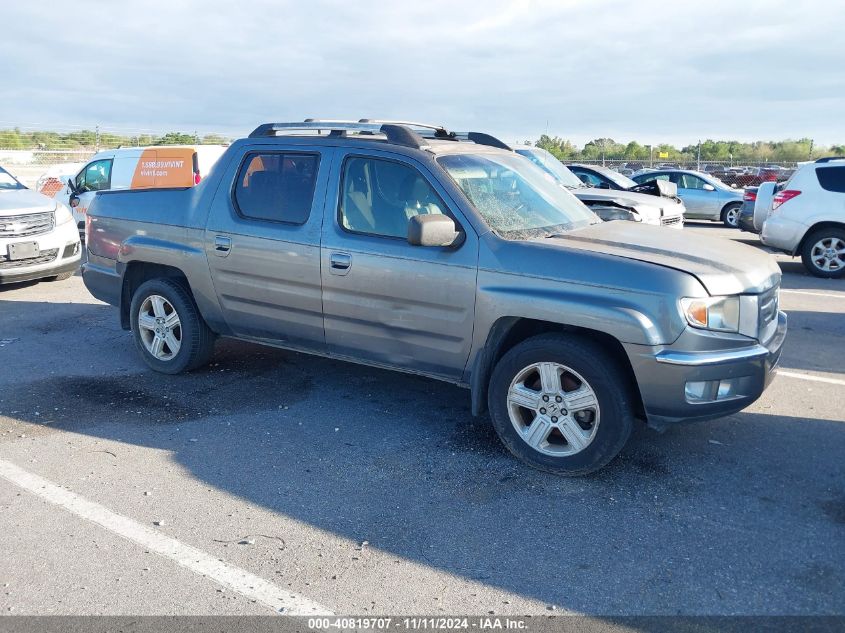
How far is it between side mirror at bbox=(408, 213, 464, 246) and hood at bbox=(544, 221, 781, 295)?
609 millimetres

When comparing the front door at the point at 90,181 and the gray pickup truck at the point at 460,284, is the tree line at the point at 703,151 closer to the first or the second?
the front door at the point at 90,181

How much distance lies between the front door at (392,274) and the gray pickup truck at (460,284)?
0.04 feet

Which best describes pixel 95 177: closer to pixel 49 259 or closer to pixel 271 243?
pixel 49 259

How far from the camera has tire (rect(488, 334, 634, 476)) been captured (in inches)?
164

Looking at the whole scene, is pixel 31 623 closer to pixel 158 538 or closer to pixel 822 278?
pixel 158 538

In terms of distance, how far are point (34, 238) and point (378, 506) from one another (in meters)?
7.47

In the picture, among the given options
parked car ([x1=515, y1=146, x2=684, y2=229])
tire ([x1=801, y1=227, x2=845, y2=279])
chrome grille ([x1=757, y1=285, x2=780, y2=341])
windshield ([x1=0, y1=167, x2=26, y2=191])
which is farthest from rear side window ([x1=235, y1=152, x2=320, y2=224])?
tire ([x1=801, y1=227, x2=845, y2=279])

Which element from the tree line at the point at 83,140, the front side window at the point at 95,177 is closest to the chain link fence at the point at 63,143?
the tree line at the point at 83,140

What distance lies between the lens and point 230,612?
312cm

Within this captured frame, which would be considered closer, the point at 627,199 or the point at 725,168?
the point at 627,199

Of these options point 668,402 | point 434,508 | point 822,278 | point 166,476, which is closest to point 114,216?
point 166,476

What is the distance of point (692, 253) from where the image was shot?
4465 mm

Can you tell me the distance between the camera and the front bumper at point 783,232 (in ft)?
37.3

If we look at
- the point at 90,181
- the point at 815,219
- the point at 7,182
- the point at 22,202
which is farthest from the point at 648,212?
the point at 90,181
